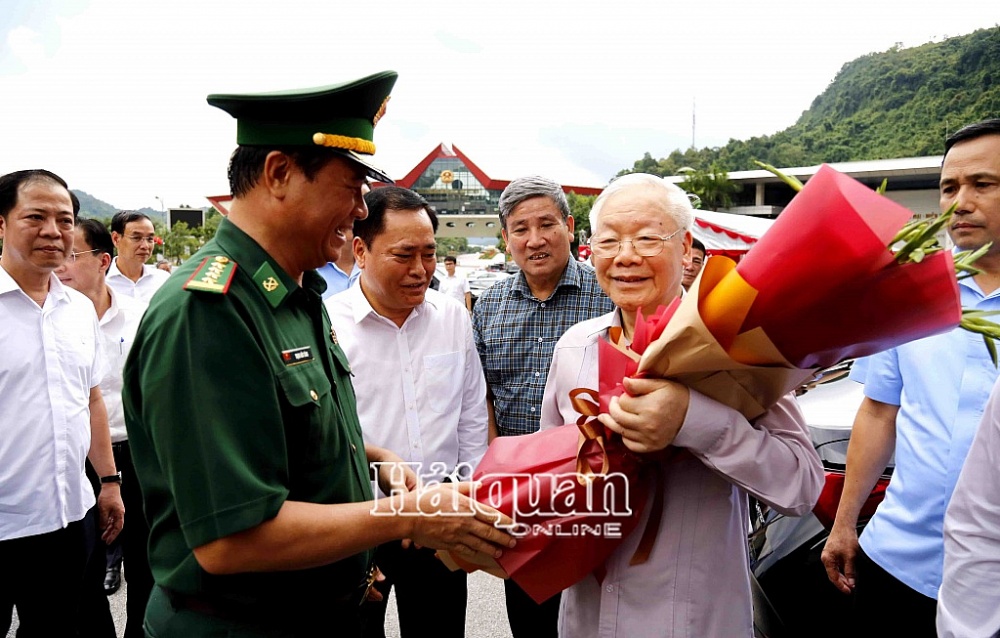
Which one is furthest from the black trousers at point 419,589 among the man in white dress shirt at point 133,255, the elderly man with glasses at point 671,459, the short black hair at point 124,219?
the short black hair at point 124,219

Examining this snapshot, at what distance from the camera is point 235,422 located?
117 centimetres

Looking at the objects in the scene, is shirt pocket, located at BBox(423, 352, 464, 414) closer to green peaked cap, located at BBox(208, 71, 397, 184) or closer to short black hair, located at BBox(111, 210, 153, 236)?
green peaked cap, located at BBox(208, 71, 397, 184)

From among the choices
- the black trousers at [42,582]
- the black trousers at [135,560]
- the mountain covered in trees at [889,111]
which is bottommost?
the black trousers at [135,560]

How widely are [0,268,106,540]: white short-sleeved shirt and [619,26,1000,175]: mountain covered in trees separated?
47.3m

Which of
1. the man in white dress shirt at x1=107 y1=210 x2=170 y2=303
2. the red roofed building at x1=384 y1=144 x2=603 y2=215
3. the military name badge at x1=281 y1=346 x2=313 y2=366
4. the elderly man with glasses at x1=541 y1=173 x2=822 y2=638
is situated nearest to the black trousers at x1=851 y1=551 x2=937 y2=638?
the elderly man with glasses at x1=541 y1=173 x2=822 y2=638

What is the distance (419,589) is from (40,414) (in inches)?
63.0

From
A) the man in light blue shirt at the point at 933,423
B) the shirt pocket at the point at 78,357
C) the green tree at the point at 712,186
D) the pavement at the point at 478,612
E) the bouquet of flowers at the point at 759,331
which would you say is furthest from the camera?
the green tree at the point at 712,186

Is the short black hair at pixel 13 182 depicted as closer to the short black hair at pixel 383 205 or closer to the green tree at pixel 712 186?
the short black hair at pixel 383 205

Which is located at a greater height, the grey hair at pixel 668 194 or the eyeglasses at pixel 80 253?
the grey hair at pixel 668 194

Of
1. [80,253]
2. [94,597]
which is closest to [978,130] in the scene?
[94,597]

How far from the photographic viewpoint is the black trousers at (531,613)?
2.45 meters

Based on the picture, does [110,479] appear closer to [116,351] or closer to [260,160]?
[116,351]

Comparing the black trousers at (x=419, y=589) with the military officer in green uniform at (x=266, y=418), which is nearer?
the military officer in green uniform at (x=266, y=418)

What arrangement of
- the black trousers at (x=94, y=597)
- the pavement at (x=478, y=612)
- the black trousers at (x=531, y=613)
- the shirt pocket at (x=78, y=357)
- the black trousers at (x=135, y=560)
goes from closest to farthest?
the black trousers at (x=531, y=613), the shirt pocket at (x=78, y=357), the black trousers at (x=94, y=597), the black trousers at (x=135, y=560), the pavement at (x=478, y=612)
